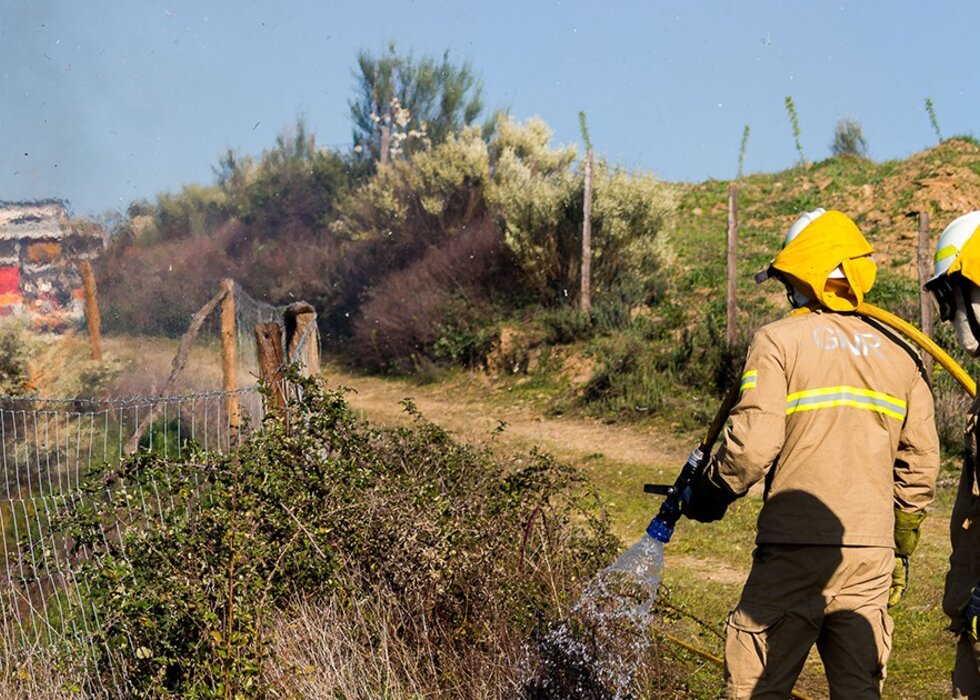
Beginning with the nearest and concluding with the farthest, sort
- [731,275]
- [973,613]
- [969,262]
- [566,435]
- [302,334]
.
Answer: [973,613]
[969,262]
[302,334]
[566,435]
[731,275]

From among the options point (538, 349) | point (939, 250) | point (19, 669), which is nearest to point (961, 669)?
point (939, 250)

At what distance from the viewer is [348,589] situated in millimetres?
5098

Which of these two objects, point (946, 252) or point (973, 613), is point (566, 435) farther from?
point (973, 613)

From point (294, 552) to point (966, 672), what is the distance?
2696 mm

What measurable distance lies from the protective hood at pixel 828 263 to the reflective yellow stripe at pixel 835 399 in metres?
0.31

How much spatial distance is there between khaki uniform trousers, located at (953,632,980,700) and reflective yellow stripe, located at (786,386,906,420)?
76cm

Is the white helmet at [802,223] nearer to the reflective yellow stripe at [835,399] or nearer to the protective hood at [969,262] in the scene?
the reflective yellow stripe at [835,399]

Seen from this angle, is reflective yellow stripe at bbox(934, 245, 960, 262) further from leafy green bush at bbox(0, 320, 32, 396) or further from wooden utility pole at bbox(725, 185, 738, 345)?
wooden utility pole at bbox(725, 185, 738, 345)

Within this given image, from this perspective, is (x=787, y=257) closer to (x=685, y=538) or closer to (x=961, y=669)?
(x=961, y=669)

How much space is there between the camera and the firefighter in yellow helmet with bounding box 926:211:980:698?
3.46m

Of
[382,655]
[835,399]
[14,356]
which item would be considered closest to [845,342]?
[835,399]

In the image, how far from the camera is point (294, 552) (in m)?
5.11

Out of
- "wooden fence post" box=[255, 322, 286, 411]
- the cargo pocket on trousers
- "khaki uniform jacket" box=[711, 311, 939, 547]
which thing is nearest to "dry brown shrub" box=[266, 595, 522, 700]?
the cargo pocket on trousers

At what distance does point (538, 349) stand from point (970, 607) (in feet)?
56.0
